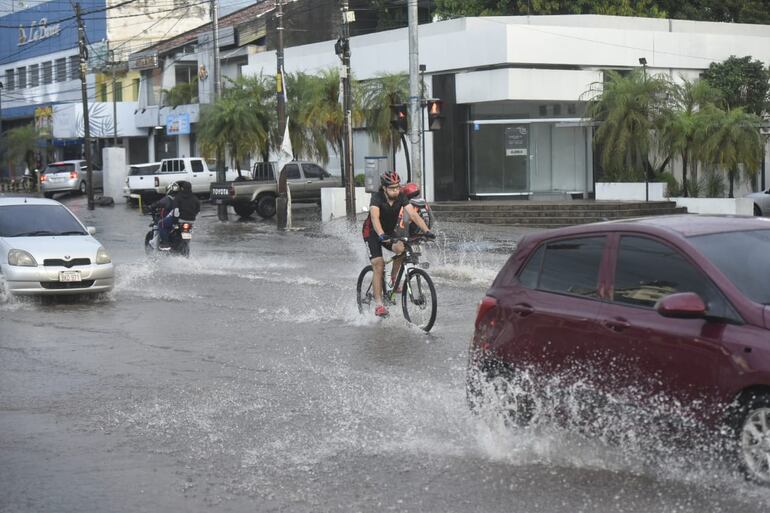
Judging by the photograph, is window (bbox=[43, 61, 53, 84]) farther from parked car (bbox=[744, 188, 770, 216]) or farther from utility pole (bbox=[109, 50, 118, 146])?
parked car (bbox=[744, 188, 770, 216])

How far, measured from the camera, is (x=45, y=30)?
3036 inches

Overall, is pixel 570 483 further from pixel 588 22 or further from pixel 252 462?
pixel 588 22

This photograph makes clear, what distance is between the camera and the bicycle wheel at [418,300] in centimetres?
1235

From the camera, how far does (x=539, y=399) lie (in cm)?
719

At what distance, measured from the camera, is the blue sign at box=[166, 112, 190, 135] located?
56.8 m

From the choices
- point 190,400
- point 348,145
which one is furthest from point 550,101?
point 190,400

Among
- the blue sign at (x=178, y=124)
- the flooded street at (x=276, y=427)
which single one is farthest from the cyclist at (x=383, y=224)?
the blue sign at (x=178, y=124)

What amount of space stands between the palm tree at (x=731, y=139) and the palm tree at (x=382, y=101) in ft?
32.9

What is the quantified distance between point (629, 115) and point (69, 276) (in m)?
20.9

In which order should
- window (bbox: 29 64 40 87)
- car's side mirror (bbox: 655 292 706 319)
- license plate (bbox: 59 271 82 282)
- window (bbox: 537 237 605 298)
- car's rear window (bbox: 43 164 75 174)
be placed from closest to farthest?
car's side mirror (bbox: 655 292 706 319)
window (bbox: 537 237 605 298)
license plate (bbox: 59 271 82 282)
car's rear window (bbox: 43 164 75 174)
window (bbox: 29 64 40 87)

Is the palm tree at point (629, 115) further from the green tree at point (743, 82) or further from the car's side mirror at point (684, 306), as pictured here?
the car's side mirror at point (684, 306)

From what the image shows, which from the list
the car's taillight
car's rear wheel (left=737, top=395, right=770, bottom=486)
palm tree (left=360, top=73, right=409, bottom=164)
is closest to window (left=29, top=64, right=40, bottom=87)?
palm tree (left=360, top=73, right=409, bottom=164)

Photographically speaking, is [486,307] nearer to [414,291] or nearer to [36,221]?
[414,291]

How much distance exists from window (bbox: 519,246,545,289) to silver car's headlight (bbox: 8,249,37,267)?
979cm
